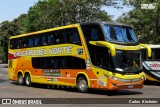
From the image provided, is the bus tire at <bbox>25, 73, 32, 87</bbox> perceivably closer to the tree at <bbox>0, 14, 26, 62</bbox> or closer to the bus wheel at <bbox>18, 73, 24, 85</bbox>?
the bus wheel at <bbox>18, 73, 24, 85</bbox>

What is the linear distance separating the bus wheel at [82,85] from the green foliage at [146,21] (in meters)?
17.6

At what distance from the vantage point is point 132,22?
41.2 meters

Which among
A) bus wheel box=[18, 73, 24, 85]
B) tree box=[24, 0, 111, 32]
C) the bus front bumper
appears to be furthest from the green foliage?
the bus front bumper

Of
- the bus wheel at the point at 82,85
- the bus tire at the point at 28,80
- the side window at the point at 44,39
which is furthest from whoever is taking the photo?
the bus tire at the point at 28,80

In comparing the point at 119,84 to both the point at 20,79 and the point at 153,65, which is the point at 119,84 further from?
the point at 20,79

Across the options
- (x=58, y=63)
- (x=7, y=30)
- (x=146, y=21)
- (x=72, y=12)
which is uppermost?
(x=7, y=30)

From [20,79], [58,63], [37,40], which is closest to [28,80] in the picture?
[20,79]

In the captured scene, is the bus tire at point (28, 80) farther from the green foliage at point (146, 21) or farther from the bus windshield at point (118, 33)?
the green foliage at point (146, 21)

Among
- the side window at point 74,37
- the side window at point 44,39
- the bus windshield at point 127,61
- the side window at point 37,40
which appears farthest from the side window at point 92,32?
the side window at point 37,40

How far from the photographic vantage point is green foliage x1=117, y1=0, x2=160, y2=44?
38.4 metres

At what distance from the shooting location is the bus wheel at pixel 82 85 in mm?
21672

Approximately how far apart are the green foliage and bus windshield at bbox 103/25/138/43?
16.6m

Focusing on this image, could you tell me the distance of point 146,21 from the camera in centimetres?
3875

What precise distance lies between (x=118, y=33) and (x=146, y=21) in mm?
18448
